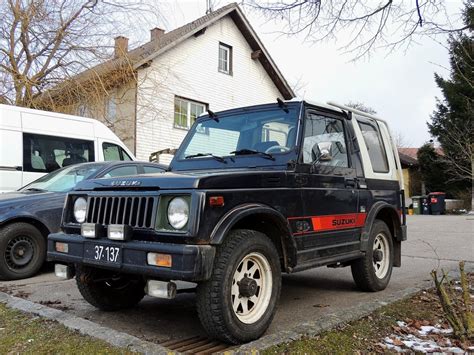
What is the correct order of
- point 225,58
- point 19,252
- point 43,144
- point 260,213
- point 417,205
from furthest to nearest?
1. point 417,205
2. point 225,58
3. point 43,144
4. point 19,252
5. point 260,213

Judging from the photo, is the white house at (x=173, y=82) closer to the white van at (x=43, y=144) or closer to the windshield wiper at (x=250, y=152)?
the white van at (x=43, y=144)

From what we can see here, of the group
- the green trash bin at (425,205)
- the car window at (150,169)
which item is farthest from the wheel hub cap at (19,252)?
the green trash bin at (425,205)

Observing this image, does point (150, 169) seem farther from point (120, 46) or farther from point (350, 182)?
point (120, 46)

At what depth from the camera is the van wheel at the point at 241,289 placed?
10.9 feet

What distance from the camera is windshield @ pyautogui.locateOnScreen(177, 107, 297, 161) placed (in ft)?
14.9

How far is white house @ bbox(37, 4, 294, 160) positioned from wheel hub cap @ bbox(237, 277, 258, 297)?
1159cm

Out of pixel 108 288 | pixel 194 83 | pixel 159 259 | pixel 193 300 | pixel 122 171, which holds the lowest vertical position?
pixel 193 300

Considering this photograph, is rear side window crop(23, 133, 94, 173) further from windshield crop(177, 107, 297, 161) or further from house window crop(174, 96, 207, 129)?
house window crop(174, 96, 207, 129)

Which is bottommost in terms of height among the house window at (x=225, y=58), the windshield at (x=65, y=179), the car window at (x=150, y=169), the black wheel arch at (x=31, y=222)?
the black wheel arch at (x=31, y=222)

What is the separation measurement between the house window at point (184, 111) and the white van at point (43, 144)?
898 cm

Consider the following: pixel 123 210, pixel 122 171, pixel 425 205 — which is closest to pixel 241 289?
pixel 123 210

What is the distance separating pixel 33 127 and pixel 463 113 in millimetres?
25346

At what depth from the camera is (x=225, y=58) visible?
2092 cm

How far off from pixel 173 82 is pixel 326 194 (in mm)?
14293
